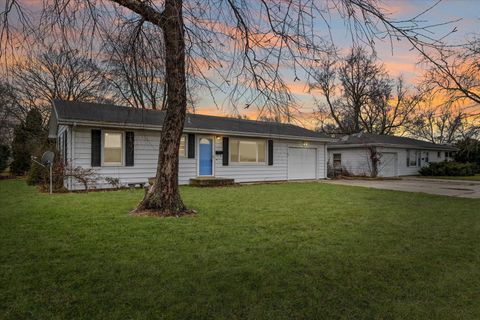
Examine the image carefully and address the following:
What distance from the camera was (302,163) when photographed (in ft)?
59.9

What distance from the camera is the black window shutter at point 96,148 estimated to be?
1184cm

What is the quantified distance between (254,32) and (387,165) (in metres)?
21.6

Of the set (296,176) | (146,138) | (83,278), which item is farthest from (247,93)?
(296,176)

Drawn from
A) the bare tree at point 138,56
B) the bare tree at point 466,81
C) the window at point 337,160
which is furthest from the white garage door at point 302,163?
the bare tree at point 138,56

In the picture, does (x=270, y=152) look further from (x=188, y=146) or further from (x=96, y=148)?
(x=96, y=148)

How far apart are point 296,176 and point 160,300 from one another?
15.5 metres

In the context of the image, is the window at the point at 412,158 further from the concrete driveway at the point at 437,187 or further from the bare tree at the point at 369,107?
the concrete driveway at the point at 437,187

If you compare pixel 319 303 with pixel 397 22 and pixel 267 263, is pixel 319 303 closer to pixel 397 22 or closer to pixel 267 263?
pixel 267 263

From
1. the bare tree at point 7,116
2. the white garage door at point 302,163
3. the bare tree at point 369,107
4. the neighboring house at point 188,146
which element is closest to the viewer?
the neighboring house at point 188,146

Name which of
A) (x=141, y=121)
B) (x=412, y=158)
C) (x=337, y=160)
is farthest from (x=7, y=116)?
(x=412, y=158)

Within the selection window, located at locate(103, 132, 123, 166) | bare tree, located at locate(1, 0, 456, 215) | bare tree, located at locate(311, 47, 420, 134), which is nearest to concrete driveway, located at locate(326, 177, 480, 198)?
bare tree, located at locate(1, 0, 456, 215)

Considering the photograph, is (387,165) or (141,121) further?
(387,165)

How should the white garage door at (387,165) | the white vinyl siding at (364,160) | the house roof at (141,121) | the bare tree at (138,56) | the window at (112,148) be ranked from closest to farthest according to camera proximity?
1. the bare tree at (138,56)
2. the house roof at (141,121)
3. the window at (112,148)
4. the white vinyl siding at (364,160)
5. the white garage door at (387,165)

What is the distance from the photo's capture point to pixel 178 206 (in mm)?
7078
